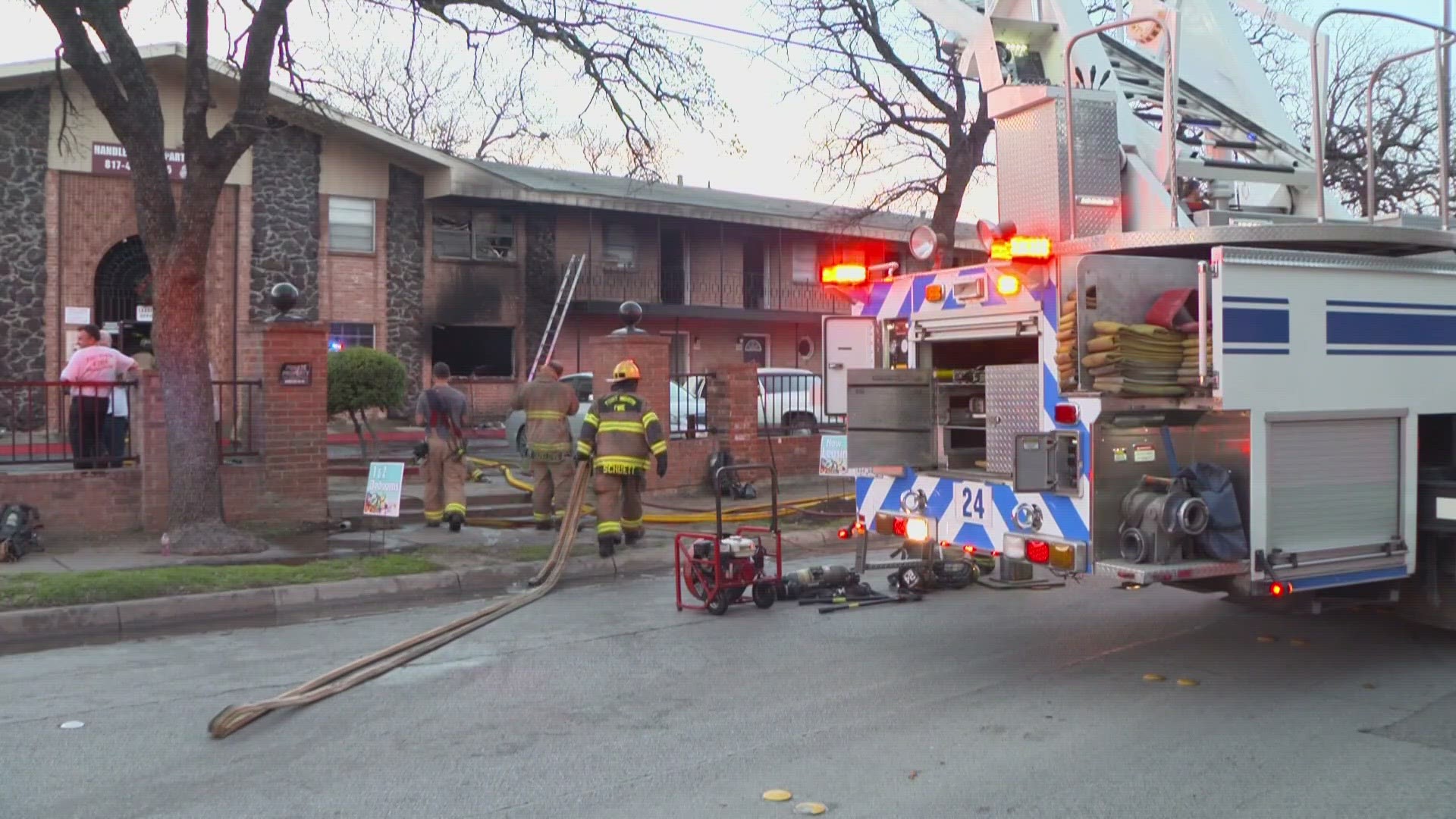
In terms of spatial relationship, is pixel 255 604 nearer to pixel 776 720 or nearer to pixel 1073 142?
pixel 776 720

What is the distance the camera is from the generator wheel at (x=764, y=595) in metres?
9.04

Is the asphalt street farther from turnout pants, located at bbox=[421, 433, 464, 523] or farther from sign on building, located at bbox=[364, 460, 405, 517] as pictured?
turnout pants, located at bbox=[421, 433, 464, 523]

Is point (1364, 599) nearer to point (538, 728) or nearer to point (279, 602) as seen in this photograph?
point (538, 728)

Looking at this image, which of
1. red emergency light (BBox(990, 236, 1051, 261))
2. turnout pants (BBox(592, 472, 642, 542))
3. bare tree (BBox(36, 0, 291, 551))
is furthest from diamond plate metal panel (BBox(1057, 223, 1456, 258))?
bare tree (BBox(36, 0, 291, 551))

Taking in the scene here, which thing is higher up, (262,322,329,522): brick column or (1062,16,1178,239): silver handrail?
(1062,16,1178,239): silver handrail

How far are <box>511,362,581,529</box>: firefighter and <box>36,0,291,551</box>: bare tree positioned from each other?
2.98m

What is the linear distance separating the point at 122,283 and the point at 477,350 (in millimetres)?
7735

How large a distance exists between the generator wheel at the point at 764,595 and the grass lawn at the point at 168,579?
3.16 meters

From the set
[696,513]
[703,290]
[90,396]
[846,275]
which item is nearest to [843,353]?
[846,275]

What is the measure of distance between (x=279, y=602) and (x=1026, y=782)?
6.42 metres

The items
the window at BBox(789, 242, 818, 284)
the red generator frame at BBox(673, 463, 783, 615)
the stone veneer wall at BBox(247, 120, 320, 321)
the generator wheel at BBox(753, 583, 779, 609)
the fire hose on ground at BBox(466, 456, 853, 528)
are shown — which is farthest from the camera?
the window at BBox(789, 242, 818, 284)

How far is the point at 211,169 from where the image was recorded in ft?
36.2

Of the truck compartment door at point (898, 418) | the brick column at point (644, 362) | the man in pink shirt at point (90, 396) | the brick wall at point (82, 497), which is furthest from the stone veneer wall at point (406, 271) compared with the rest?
the truck compartment door at point (898, 418)

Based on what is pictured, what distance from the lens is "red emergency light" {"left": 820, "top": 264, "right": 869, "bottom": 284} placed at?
822 centimetres
